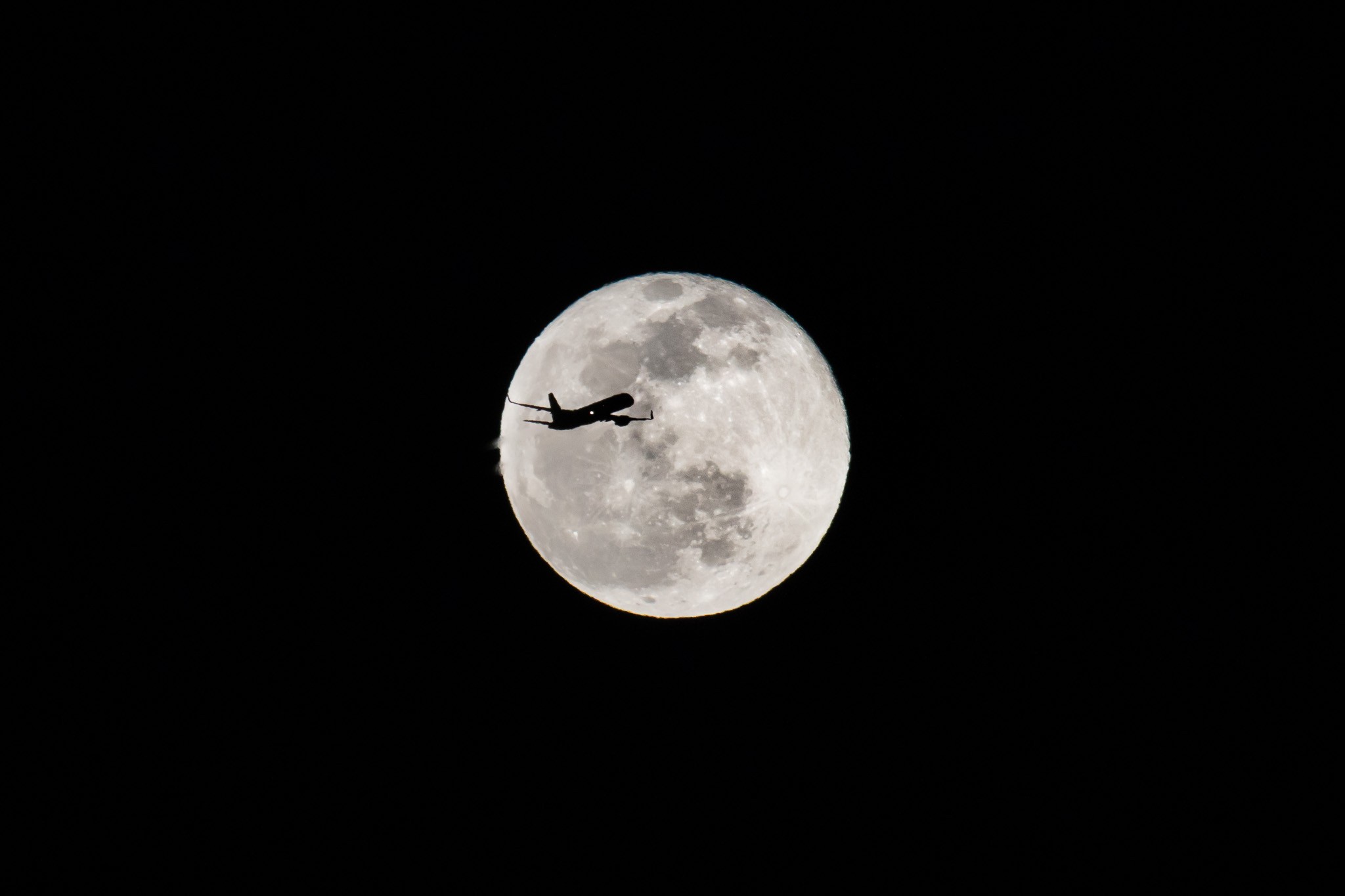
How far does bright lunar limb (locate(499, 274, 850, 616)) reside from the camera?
6.64m

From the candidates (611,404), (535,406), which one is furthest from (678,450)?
(535,406)

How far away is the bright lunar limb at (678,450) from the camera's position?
21.8ft

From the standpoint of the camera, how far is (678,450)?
21.6ft

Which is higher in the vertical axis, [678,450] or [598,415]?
[598,415]

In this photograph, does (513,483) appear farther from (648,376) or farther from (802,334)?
(802,334)

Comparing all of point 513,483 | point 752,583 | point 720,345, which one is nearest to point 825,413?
point 720,345

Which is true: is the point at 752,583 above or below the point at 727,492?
below

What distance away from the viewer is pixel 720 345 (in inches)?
273

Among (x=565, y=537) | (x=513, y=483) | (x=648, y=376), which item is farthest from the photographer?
(x=513, y=483)


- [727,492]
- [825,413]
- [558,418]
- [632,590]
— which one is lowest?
[632,590]

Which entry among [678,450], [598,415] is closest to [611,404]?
[598,415]

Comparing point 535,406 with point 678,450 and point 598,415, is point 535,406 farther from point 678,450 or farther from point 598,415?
point 678,450

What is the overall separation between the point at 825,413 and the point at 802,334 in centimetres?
102

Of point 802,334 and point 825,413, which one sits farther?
point 802,334
